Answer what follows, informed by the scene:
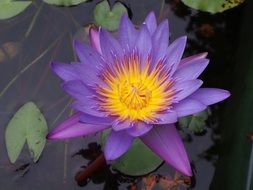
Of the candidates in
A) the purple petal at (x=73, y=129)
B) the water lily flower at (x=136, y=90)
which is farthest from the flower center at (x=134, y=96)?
the purple petal at (x=73, y=129)

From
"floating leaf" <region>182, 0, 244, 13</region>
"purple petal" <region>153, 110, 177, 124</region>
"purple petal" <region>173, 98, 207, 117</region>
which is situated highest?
"floating leaf" <region>182, 0, 244, 13</region>

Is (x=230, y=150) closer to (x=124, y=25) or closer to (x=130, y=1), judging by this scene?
(x=124, y=25)

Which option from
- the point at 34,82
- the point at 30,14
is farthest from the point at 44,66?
the point at 30,14

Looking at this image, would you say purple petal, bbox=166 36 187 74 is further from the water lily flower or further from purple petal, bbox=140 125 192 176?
purple petal, bbox=140 125 192 176

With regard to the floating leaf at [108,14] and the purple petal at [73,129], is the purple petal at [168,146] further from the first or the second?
the floating leaf at [108,14]

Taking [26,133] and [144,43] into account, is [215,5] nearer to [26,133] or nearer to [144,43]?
[144,43]

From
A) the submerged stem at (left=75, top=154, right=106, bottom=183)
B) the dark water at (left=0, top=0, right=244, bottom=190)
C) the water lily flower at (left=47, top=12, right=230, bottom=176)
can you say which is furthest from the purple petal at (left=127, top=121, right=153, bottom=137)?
the dark water at (left=0, top=0, right=244, bottom=190)

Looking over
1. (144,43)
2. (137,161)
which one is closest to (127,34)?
(144,43)

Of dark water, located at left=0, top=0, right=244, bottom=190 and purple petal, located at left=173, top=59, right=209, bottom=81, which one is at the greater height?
purple petal, located at left=173, top=59, right=209, bottom=81

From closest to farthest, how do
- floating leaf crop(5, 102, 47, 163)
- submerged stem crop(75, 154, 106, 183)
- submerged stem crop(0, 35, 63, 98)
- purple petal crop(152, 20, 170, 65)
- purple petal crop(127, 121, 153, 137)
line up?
purple petal crop(127, 121, 153, 137) → purple petal crop(152, 20, 170, 65) → submerged stem crop(75, 154, 106, 183) → floating leaf crop(5, 102, 47, 163) → submerged stem crop(0, 35, 63, 98)
